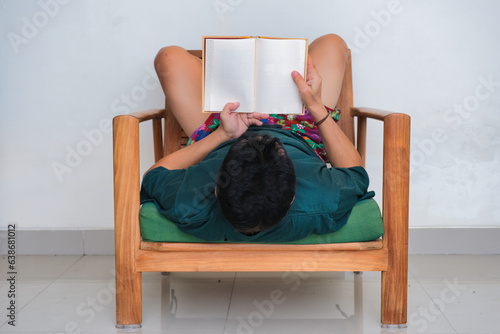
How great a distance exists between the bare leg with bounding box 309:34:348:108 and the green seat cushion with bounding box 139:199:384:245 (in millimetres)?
547

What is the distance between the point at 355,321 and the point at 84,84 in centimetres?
156

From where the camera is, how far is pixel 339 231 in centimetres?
167

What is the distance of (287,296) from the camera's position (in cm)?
204

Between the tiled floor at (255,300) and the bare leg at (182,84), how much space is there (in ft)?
2.03

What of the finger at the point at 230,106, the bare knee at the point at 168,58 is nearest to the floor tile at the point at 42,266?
the bare knee at the point at 168,58

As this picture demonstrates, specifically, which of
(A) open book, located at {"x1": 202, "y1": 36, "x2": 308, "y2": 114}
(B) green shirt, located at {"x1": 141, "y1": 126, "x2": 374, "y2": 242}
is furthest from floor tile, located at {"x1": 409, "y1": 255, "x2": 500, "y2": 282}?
(A) open book, located at {"x1": 202, "y1": 36, "x2": 308, "y2": 114}

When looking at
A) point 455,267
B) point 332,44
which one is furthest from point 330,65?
point 455,267

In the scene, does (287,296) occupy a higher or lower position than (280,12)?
lower

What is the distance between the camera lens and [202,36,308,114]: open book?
1.67 metres

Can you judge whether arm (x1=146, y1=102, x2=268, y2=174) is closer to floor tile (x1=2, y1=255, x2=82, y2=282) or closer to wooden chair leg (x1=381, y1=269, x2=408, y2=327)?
wooden chair leg (x1=381, y1=269, x2=408, y2=327)

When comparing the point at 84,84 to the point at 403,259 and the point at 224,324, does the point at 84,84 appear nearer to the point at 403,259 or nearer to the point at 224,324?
the point at 224,324

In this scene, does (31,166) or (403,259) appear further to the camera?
(31,166)

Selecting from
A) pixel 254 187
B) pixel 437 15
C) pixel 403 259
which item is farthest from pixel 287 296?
pixel 437 15

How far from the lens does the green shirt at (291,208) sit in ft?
5.14
